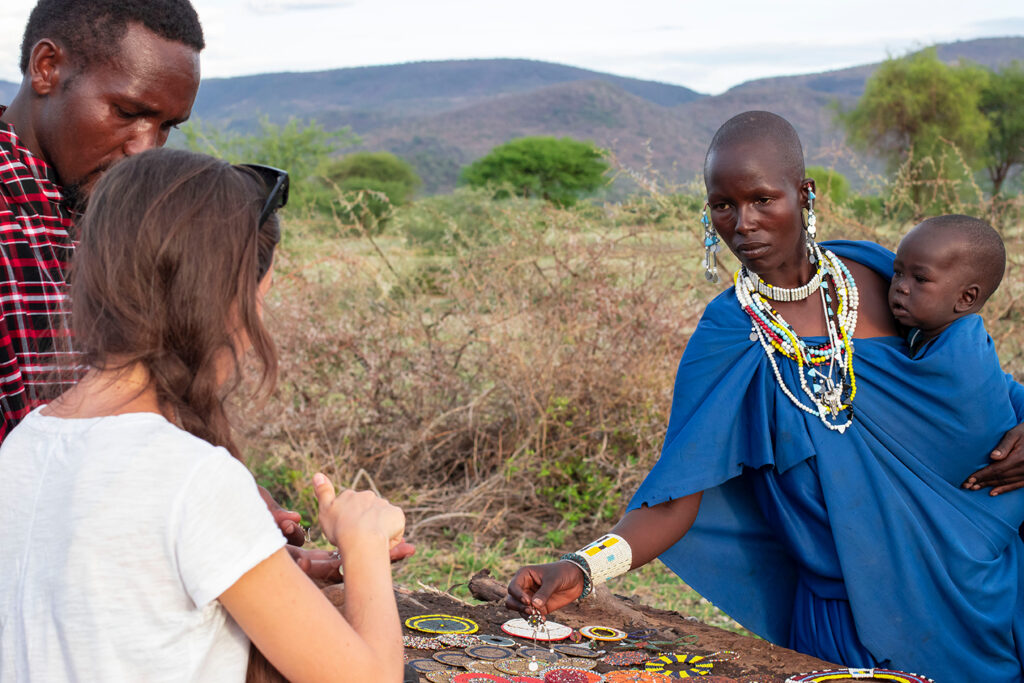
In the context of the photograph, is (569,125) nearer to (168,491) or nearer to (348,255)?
(348,255)

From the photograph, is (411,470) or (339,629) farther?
(411,470)

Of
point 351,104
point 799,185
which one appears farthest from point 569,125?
point 799,185

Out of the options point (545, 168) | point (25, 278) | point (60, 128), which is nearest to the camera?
point (25, 278)

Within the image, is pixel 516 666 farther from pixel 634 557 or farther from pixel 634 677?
pixel 634 557

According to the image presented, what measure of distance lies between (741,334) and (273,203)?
1544 millimetres

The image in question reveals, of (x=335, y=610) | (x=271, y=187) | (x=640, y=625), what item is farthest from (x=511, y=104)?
(x=335, y=610)

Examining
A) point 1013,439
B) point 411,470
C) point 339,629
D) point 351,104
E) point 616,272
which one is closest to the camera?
point 339,629

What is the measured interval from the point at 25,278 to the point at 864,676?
240cm

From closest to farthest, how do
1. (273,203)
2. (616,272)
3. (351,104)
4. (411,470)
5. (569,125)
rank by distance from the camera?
(273,203), (411,470), (616,272), (569,125), (351,104)

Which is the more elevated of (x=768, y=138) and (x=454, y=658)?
(x=768, y=138)

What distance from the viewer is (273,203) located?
5.44 feet

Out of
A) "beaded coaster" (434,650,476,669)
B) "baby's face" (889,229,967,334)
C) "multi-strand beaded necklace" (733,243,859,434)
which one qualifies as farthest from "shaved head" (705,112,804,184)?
"beaded coaster" (434,650,476,669)

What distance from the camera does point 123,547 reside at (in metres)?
1.36

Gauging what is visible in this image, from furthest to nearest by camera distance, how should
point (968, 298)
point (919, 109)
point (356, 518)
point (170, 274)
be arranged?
point (919, 109) < point (968, 298) < point (356, 518) < point (170, 274)
